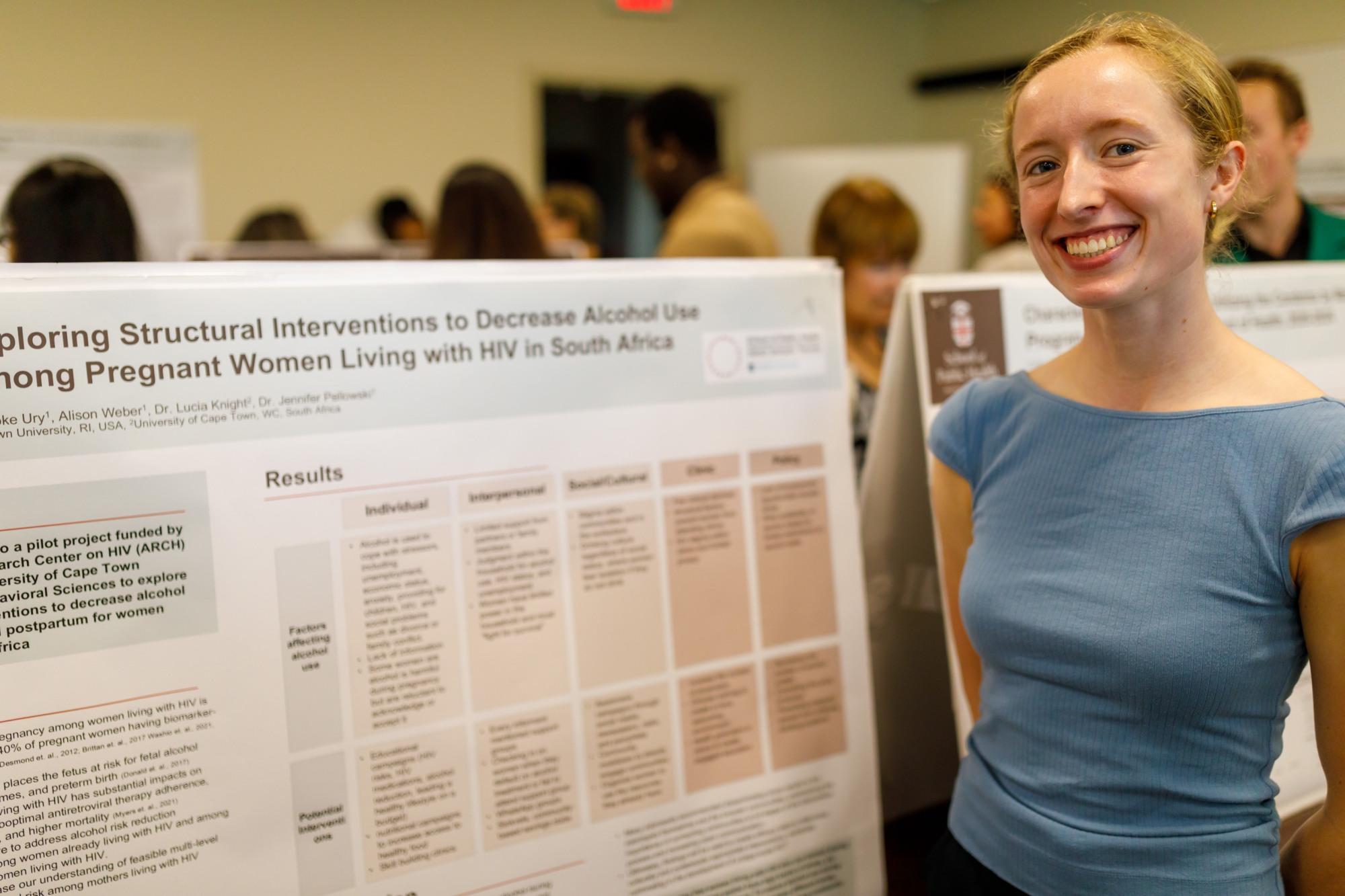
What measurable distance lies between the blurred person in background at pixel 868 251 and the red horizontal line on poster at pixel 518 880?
1.32 metres

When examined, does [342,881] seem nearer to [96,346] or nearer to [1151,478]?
[96,346]

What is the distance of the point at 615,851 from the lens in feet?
4.49

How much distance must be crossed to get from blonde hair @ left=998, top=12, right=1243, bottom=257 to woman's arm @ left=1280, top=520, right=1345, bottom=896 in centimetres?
40

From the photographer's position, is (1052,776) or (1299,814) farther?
(1299,814)

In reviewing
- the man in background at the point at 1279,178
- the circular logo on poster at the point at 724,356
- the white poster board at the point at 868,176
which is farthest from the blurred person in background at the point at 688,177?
the white poster board at the point at 868,176

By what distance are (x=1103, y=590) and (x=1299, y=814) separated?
1.01m

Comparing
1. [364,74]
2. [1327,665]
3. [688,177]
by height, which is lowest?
[1327,665]

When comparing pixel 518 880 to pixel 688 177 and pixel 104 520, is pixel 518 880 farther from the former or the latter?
pixel 688 177

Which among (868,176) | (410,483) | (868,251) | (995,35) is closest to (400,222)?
(868,176)

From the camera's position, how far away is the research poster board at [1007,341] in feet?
5.32

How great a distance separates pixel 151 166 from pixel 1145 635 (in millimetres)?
4598

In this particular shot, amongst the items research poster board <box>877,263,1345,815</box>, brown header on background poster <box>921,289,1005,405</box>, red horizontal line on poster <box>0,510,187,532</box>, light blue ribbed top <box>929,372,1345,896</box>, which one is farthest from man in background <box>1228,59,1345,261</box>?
red horizontal line on poster <box>0,510,187,532</box>

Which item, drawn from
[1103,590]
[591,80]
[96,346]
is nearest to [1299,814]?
[1103,590]

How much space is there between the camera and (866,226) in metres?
2.35
